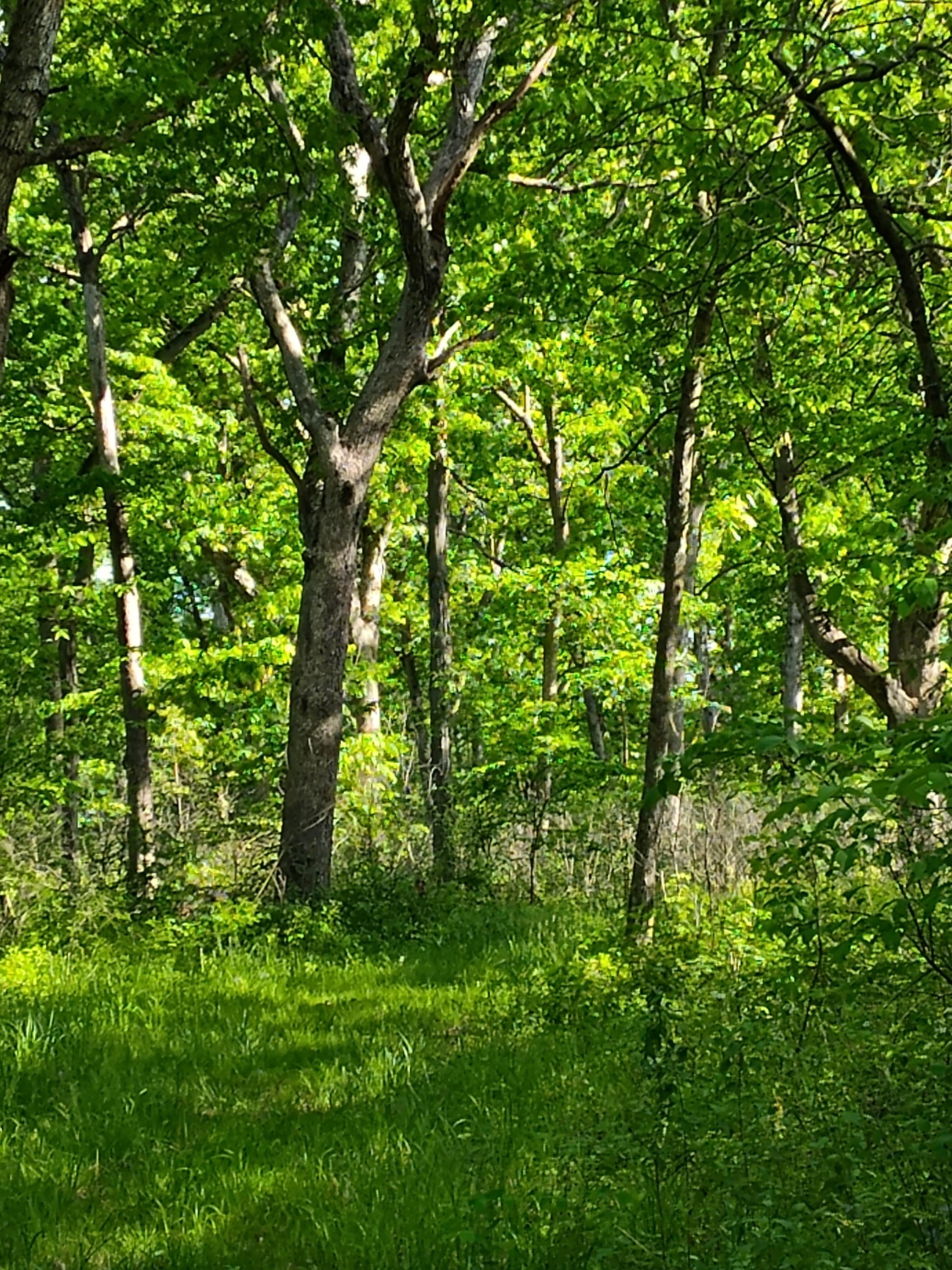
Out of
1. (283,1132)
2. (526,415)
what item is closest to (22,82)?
(283,1132)

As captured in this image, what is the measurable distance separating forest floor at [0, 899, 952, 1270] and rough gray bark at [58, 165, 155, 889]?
5.39 m

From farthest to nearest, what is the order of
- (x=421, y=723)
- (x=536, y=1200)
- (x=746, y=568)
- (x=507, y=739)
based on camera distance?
(x=746, y=568) → (x=507, y=739) → (x=421, y=723) → (x=536, y=1200)

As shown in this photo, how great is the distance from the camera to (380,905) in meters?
8.56

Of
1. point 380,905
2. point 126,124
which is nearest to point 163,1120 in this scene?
point 380,905

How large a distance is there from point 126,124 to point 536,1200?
6.39m

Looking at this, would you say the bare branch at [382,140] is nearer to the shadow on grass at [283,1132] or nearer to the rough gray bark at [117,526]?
the rough gray bark at [117,526]

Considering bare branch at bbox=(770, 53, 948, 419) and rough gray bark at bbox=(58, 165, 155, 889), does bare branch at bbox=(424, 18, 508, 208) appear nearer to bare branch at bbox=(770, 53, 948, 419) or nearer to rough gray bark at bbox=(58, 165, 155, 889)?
bare branch at bbox=(770, 53, 948, 419)

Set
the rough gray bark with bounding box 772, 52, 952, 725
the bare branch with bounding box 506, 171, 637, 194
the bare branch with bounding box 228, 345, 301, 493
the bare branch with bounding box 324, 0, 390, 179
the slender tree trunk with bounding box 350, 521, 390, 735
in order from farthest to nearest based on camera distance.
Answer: the slender tree trunk with bounding box 350, 521, 390, 735 < the bare branch with bounding box 228, 345, 301, 493 < the bare branch with bounding box 506, 171, 637, 194 < the bare branch with bounding box 324, 0, 390, 179 < the rough gray bark with bounding box 772, 52, 952, 725

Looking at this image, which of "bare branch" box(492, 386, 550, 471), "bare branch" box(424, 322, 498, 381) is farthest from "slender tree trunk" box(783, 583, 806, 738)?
"bare branch" box(424, 322, 498, 381)

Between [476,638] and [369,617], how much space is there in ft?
8.80

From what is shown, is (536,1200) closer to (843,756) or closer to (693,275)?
(843,756)

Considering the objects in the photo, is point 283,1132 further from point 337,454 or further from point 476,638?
point 476,638

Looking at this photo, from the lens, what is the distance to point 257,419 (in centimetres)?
1134

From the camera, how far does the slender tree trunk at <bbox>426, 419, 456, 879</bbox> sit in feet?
33.3
